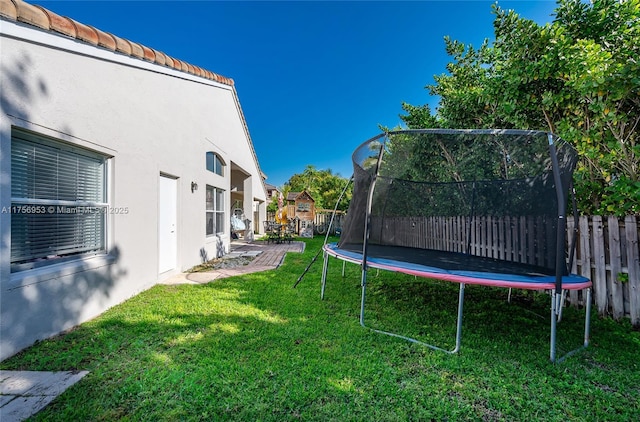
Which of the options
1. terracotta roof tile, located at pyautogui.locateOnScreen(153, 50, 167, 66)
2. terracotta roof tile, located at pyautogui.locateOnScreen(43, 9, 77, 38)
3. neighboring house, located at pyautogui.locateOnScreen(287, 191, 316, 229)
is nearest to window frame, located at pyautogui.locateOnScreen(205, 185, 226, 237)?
terracotta roof tile, located at pyautogui.locateOnScreen(153, 50, 167, 66)

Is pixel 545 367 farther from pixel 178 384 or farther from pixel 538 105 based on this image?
pixel 538 105

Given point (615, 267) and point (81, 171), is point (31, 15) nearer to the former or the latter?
point (81, 171)

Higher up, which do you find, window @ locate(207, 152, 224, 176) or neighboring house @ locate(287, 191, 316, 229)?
window @ locate(207, 152, 224, 176)

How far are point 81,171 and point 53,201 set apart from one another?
0.53m

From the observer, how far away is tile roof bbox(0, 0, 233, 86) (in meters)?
2.36

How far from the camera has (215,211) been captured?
309 inches

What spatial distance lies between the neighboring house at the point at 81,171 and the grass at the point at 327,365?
0.46 metres

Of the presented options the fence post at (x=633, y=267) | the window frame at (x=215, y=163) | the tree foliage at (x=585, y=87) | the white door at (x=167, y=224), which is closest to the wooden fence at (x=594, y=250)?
the fence post at (x=633, y=267)

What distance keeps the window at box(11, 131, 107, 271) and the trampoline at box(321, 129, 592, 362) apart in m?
3.19

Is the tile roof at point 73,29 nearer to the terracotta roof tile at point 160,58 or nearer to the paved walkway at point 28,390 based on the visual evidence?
the terracotta roof tile at point 160,58

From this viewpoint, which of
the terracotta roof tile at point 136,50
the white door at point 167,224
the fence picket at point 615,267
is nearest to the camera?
the fence picket at point 615,267

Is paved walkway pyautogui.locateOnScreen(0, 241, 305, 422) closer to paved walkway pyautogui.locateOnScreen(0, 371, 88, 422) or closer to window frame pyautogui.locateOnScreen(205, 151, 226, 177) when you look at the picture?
paved walkway pyautogui.locateOnScreen(0, 371, 88, 422)

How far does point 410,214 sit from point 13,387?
5.23m

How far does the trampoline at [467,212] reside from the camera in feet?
8.72
